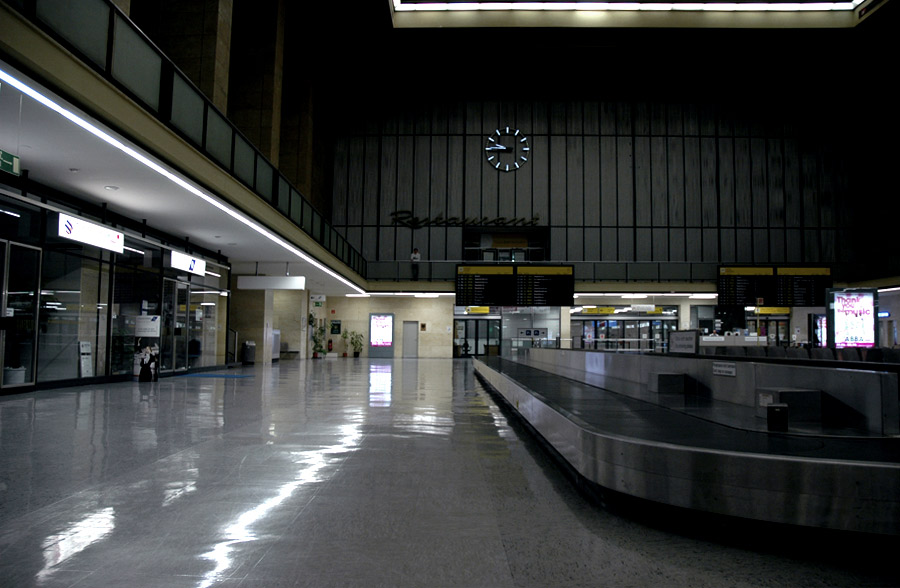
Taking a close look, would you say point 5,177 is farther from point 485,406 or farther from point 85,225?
point 485,406

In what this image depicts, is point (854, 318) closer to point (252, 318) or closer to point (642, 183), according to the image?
point (252, 318)

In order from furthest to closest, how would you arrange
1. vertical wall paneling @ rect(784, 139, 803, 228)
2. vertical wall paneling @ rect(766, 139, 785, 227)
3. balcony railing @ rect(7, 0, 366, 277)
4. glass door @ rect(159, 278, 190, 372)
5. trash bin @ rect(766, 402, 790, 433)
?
1. vertical wall paneling @ rect(766, 139, 785, 227)
2. vertical wall paneling @ rect(784, 139, 803, 228)
3. glass door @ rect(159, 278, 190, 372)
4. balcony railing @ rect(7, 0, 366, 277)
5. trash bin @ rect(766, 402, 790, 433)

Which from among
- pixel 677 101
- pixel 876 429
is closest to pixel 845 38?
pixel 677 101

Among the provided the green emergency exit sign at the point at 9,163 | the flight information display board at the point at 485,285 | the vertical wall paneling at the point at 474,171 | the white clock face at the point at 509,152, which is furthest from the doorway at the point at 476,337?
the green emergency exit sign at the point at 9,163

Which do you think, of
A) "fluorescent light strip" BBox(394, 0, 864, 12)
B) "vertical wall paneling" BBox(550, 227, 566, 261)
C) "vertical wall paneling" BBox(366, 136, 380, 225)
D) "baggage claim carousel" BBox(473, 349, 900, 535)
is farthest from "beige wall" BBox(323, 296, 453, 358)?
"baggage claim carousel" BBox(473, 349, 900, 535)

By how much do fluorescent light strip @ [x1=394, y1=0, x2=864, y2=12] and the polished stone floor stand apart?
2115 centimetres

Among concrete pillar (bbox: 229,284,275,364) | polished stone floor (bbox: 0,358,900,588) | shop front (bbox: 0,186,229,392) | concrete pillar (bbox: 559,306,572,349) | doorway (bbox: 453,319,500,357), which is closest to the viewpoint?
polished stone floor (bbox: 0,358,900,588)

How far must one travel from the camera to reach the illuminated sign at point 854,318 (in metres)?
14.1

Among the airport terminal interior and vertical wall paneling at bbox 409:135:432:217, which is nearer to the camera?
the airport terminal interior

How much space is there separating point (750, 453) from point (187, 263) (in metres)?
15.4

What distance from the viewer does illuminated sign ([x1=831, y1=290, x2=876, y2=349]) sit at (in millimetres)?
14070

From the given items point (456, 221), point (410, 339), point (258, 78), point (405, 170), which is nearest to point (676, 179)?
point (456, 221)

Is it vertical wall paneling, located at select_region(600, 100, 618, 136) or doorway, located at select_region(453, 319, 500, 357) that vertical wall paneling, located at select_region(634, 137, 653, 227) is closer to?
vertical wall paneling, located at select_region(600, 100, 618, 136)

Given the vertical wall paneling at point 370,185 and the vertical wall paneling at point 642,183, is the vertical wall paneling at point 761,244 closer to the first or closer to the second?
the vertical wall paneling at point 642,183
